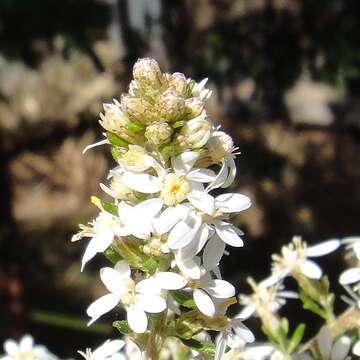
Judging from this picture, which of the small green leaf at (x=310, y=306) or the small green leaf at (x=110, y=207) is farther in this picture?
the small green leaf at (x=310, y=306)

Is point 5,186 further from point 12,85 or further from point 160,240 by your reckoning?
point 12,85

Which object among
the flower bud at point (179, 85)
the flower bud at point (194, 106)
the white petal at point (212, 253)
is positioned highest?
the flower bud at point (179, 85)

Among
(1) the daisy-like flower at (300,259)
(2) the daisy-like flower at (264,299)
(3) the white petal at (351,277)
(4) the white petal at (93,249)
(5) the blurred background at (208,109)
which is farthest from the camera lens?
(5) the blurred background at (208,109)

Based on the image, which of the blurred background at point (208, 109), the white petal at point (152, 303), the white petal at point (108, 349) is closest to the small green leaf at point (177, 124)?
the white petal at point (152, 303)

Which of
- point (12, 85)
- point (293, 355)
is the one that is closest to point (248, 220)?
point (12, 85)

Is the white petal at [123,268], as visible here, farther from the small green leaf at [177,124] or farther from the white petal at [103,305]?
the small green leaf at [177,124]

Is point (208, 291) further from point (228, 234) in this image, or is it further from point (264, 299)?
point (264, 299)

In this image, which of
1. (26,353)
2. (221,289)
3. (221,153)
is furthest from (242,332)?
(26,353)

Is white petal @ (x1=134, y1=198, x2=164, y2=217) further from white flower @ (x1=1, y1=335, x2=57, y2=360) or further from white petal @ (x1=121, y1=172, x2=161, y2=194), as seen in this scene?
white flower @ (x1=1, y1=335, x2=57, y2=360)
